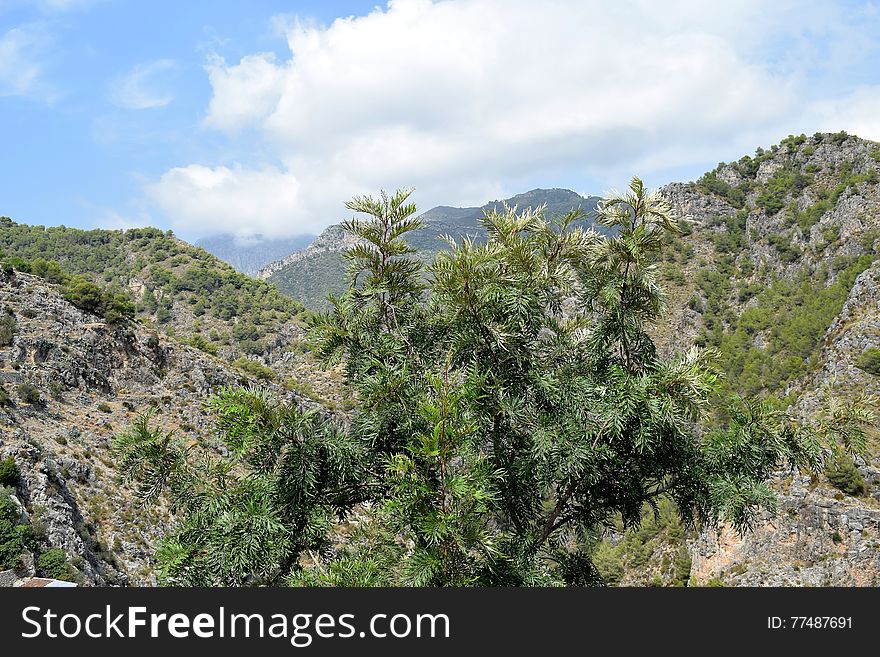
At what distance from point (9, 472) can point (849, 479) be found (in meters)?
34.2

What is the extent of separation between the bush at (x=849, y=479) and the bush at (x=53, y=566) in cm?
3004

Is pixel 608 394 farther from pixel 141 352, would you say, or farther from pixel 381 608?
pixel 141 352

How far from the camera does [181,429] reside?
88.8ft

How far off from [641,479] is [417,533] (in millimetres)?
3139

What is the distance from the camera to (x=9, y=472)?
17703 millimetres

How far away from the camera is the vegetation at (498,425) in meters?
5.27

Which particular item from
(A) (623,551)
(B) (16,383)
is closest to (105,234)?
(B) (16,383)

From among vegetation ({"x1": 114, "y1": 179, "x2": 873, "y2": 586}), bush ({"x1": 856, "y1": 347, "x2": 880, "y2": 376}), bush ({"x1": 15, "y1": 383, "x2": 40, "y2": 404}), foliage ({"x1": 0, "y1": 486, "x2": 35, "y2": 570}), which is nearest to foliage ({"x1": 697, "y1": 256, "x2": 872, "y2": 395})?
bush ({"x1": 856, "y1": 347, "x2": 880, "y2": 376})

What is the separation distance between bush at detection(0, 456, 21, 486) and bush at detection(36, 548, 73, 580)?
342 centimetres

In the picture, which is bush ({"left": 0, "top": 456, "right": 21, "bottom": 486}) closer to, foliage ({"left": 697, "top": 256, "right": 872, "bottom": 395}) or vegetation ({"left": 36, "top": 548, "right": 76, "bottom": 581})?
vegetation ({"left": 36, "top": 548, "right": 76, "bottom": 581})

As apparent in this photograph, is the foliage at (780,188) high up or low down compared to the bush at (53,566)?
up

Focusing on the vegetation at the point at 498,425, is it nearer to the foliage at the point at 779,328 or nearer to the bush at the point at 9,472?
the bush at the point at 9,472

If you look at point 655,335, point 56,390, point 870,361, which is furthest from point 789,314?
point 56,390

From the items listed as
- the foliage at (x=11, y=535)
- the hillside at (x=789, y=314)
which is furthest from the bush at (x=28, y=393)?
the hillside at (x=789, y=314)
